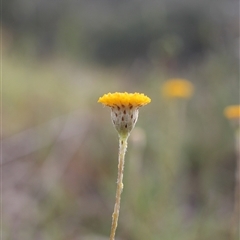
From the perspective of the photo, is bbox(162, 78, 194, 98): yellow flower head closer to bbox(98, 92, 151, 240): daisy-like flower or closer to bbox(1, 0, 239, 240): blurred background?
bbox(1, 0, 239, 240): blurred background

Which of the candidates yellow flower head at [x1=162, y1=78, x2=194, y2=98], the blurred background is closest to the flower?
the blurred background

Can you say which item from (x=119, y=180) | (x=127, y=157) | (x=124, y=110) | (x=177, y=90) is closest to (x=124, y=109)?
(x=124, y=110)

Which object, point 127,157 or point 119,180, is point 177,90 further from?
point 119,180

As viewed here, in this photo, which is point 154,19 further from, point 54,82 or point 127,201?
point 54,82

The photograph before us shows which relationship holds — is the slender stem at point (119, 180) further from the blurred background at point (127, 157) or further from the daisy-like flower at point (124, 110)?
the blurred background at point (127, 157)

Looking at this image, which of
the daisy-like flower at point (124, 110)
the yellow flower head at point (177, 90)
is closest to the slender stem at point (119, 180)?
the daisy-like flower at point (124, 110)

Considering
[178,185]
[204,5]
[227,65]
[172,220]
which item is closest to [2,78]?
[227,65]

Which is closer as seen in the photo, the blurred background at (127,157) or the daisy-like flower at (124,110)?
the daisy-like flower at (124,110)

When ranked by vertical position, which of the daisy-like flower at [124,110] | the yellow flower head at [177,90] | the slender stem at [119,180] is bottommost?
the slender stem at [119,180]

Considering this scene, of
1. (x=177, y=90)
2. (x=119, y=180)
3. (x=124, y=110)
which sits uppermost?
(x=177, y=90)
